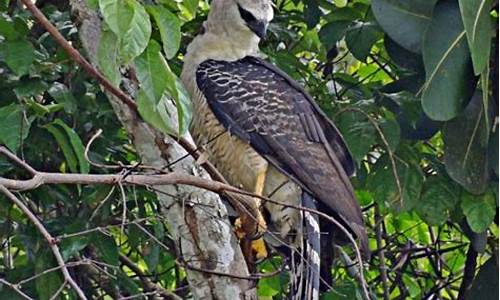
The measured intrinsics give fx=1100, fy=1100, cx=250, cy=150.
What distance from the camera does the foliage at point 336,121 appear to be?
119 inches

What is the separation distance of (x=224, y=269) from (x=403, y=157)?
3.53ft

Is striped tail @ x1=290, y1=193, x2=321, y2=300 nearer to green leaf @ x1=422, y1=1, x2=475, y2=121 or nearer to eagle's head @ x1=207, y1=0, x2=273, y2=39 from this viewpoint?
green leaf @ x1=422, y1=1, x2=475, y2=121

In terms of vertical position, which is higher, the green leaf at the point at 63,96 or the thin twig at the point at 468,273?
the green leaf at the point at 63,96

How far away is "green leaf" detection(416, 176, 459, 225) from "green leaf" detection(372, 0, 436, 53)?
51 centimetres

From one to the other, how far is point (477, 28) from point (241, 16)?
1.34 meters

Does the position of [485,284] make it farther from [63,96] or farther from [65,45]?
[65,45]

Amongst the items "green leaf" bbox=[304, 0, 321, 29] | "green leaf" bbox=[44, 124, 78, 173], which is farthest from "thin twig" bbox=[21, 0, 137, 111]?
"green leaf" bbox=[304, 0, 321, 29]

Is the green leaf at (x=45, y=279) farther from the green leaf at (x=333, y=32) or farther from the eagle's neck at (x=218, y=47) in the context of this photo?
the green leaf at (x=333, y=32)

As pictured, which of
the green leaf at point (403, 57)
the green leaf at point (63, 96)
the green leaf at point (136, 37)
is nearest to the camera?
the green leaf at point (136, 37)

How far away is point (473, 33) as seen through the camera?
252 cm

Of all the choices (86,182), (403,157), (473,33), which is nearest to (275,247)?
(403,157)

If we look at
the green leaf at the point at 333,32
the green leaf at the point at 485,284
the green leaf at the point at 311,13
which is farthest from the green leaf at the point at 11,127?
the green leaf at the point at 485,284

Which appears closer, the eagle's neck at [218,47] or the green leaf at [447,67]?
the green leaf at [447,67]

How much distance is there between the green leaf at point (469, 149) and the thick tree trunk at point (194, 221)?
2.80 ft
